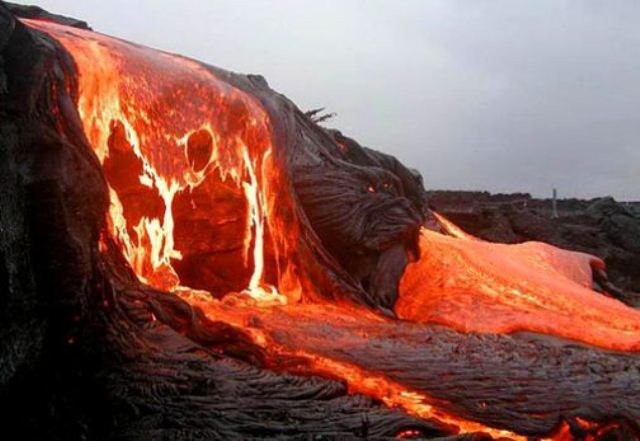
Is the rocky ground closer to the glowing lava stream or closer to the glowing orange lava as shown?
the glowing orange lava

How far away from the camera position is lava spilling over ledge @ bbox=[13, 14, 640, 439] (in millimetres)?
5438

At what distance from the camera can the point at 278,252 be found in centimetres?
749

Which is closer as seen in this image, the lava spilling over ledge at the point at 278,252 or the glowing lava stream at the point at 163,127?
the lava spilling over ledge at the point at 278,252

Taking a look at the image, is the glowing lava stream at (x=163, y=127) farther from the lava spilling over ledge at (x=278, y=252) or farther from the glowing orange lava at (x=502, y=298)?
the glowing orange lava at (x=502, y=298)

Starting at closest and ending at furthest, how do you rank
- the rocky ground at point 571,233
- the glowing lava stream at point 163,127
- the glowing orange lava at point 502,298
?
the glowing lava stream at point 163,127 < the glowing orange lava at point 502,298 < the rocky ground at point 571,233

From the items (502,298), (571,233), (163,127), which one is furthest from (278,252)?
(571,233)

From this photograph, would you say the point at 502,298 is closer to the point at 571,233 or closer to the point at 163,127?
the point at 163,127

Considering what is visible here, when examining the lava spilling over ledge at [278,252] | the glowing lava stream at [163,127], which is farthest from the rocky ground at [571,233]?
the glowing lava stream at [163,127]

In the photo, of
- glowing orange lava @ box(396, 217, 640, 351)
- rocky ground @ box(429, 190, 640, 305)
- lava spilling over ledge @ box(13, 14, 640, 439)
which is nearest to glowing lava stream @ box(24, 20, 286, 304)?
lava spilling over ledge @ box(13, 14, 640, 439)

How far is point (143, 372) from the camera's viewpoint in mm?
4133

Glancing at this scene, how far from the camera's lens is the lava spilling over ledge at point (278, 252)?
5438 millimetres

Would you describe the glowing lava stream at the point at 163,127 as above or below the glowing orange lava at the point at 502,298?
above

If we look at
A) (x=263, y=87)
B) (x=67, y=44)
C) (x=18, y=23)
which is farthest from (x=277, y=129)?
(x=18, y=23)

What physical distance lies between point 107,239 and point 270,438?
1.87 metres
